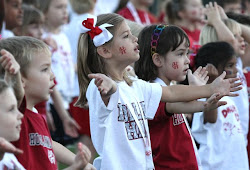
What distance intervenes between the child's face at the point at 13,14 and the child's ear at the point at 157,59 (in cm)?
272

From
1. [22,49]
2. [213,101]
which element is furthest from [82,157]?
[213,101]

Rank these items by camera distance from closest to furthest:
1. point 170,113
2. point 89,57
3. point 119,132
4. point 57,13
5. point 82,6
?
point 119,132, point 89,57, point 170,113, point 57,13, point 82,6

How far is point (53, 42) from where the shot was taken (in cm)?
773

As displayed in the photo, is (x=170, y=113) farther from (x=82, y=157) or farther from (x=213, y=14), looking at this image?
(x=213, y=14)

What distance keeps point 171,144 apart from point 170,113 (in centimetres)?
24

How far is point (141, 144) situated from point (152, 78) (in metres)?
0.79

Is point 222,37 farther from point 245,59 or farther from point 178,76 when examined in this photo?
point 178,76

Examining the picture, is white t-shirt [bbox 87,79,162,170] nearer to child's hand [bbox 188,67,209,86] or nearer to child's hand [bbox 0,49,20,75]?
child's hand [bbox 188,67,209,86]

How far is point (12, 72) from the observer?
358 centimetres

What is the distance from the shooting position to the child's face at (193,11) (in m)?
9.30

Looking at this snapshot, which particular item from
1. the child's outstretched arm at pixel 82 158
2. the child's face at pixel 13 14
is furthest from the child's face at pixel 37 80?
the child's face at pixel 13 14

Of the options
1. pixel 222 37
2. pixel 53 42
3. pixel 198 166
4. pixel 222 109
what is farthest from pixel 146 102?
pixel 53 42

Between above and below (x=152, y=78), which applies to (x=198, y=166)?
below

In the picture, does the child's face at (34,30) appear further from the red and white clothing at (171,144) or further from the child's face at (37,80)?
the child's face at (37,80)
